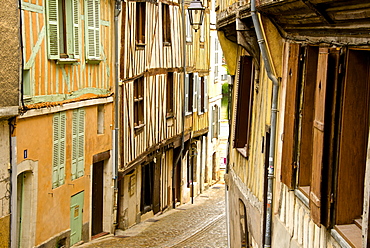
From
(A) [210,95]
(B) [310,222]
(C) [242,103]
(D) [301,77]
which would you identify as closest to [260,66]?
(C) [242,103]

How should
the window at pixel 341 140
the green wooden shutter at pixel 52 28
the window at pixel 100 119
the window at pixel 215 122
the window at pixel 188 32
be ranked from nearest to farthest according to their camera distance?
the window at pixel 341 140, the green wooden shutter at pixel 52 28, the window at pixel 100 119, the window at pixel 188 32, the window at pixel 215 122

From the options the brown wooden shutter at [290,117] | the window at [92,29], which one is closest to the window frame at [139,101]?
the window at [92,29]

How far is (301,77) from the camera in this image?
19.1 ft

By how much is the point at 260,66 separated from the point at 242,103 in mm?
1349

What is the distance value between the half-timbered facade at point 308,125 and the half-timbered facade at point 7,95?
10.9ft

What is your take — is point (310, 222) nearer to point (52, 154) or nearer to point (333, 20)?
point (333, 20)

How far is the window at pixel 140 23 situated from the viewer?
16.7 m

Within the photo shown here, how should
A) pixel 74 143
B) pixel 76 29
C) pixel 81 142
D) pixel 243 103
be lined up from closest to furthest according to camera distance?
pixel 243 103 → pixel 76 29 → pixel 74 143 → pixel 81 142

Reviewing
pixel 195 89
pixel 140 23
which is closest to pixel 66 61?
pixel 140 23

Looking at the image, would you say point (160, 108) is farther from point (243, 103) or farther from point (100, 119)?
point (243, 103)

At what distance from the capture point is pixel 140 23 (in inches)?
666

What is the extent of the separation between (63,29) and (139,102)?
5034 millimetres

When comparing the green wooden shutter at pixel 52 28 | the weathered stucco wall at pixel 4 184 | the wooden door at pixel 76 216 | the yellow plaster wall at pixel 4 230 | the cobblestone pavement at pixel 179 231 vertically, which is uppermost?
the green wooden shutter at pixel 52 28

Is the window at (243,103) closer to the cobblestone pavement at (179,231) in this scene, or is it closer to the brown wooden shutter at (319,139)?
the brown wooden shutter at (319,139)
